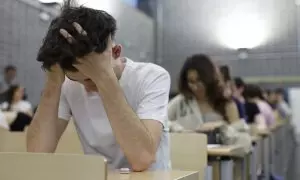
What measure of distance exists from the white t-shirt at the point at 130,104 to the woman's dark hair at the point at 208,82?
1528mm

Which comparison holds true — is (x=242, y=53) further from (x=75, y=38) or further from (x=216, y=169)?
(x=75, y=38)

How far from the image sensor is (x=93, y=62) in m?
1.21

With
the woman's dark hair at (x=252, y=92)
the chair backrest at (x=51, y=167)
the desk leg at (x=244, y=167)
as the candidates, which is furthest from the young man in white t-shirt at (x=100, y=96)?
the woman's dark hair at (x=252, y=92)

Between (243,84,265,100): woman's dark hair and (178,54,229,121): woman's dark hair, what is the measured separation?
7.83ft

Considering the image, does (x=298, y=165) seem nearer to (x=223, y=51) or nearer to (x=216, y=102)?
(x=223, y=51)

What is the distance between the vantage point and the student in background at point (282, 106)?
20.2ft

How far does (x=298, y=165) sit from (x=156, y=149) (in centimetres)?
454

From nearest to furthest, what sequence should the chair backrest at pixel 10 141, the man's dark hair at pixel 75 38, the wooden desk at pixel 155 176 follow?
the wooden desk at pixel 155 176 → the man's dark hair at pixel 75 38 → the chair backrest at pixel 10 141

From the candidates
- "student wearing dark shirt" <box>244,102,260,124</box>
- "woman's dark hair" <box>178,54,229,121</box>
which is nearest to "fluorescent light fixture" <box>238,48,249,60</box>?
"student wearing dark shirt" <box>244,102,260,124</box>

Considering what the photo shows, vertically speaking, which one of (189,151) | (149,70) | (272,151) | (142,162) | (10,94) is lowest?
(272,151)

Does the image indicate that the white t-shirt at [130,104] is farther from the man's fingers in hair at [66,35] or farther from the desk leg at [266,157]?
the desk leg at [266,157]

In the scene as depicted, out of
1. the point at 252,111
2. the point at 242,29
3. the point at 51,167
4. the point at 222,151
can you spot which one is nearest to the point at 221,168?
the point at 222,151

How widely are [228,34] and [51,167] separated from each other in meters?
4.02

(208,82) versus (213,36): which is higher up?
(213,36)
